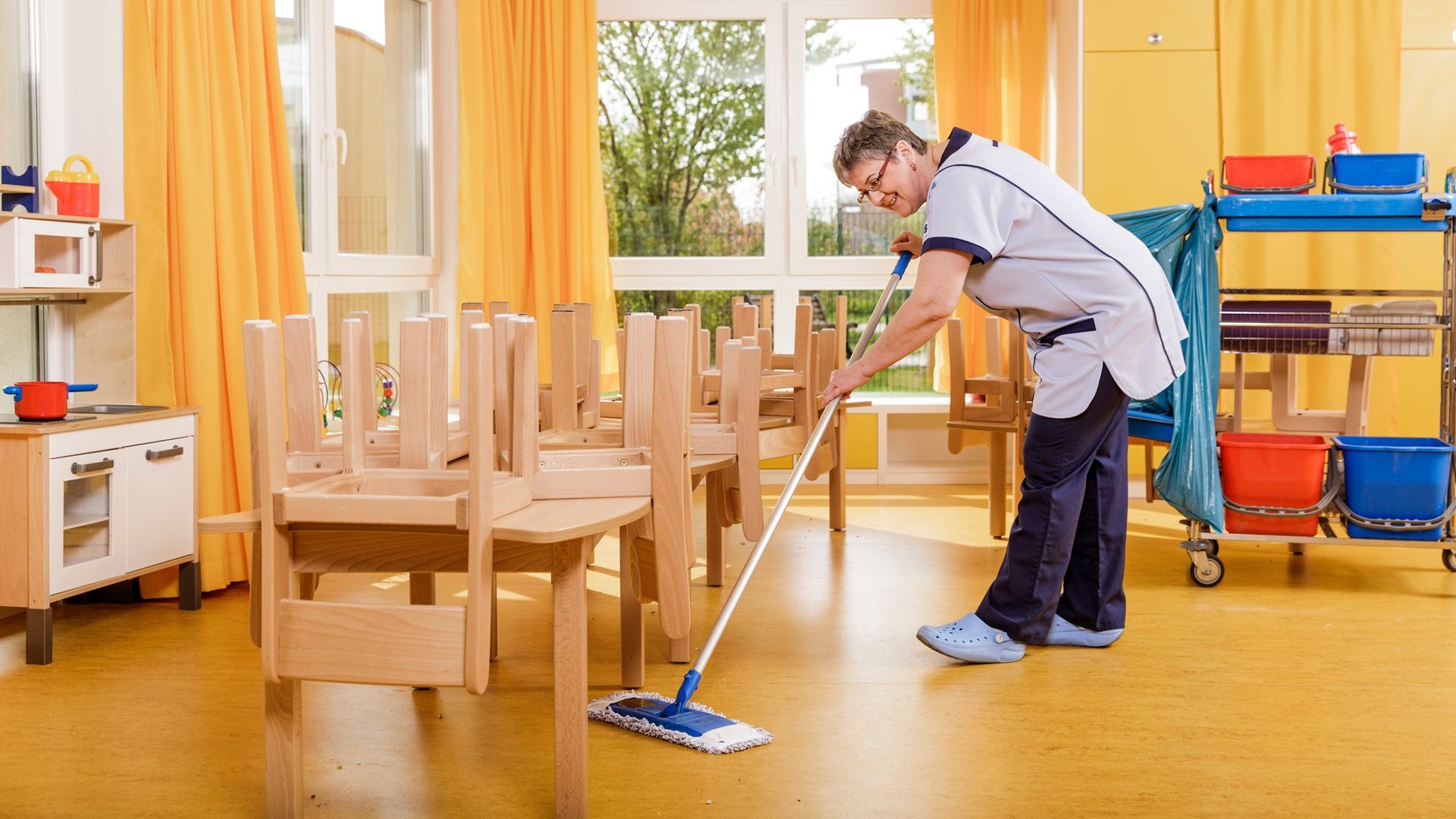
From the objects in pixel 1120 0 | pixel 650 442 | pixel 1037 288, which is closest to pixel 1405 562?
pixel 1037 288

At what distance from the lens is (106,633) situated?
3547 millimetres

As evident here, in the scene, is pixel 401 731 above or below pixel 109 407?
below

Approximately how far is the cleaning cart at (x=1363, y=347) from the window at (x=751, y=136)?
96.9 inches

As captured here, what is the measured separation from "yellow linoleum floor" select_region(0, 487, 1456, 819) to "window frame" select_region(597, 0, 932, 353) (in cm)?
260

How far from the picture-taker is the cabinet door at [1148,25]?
5465 millimetres

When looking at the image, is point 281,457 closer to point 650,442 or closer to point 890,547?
point 650,442

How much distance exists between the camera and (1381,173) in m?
4.07

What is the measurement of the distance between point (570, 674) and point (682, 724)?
54 cm

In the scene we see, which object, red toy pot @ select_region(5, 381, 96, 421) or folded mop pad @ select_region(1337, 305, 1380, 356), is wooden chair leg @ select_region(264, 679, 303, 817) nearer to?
red toy pot @ select_region(5, 381, 96, 421)

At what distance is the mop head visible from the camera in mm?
2590

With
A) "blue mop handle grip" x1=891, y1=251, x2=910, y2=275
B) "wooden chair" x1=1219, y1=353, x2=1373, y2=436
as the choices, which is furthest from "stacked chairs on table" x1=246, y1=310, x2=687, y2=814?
"wooden chair" x1=1219, y1=353, x2=1373, y2=436

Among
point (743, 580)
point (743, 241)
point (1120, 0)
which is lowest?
point (743, 580)

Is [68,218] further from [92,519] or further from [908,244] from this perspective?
[908,244]

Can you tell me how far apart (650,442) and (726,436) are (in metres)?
0.75
